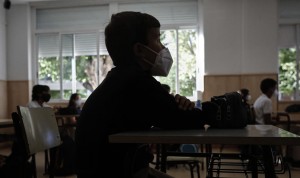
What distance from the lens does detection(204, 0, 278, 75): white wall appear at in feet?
21.2

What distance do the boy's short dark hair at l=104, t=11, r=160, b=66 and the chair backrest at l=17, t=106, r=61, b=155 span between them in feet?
2.99

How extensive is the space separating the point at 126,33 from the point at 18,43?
7.00 metres

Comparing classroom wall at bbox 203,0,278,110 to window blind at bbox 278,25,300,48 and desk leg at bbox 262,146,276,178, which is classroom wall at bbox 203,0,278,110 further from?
desk leg at bbox 262,146,276,178

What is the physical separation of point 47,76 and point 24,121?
606 cm

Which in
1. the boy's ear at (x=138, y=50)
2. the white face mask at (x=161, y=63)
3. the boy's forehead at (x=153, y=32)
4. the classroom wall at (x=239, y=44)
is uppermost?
the classroom wall at (x=239, y=44)

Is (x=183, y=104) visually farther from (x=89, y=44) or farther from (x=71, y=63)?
(x=71, y=63)

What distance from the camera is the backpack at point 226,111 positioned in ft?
3.89

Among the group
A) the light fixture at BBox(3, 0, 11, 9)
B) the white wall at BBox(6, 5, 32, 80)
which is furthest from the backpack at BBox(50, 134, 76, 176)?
the light fixture at BBox(3, 0, 11, 9)

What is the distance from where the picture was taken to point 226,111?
1.19m

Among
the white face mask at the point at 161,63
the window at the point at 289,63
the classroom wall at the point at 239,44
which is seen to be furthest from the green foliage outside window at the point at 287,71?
the white face mask at the point at 161,63

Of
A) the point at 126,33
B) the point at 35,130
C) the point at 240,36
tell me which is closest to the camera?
the point at 126,33

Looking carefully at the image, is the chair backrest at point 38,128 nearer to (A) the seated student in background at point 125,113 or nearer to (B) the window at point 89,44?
(A) the seated student in background at point 125,113

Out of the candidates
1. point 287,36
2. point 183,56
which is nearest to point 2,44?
point 183,56

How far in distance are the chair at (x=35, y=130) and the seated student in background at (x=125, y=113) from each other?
31.6 inches
